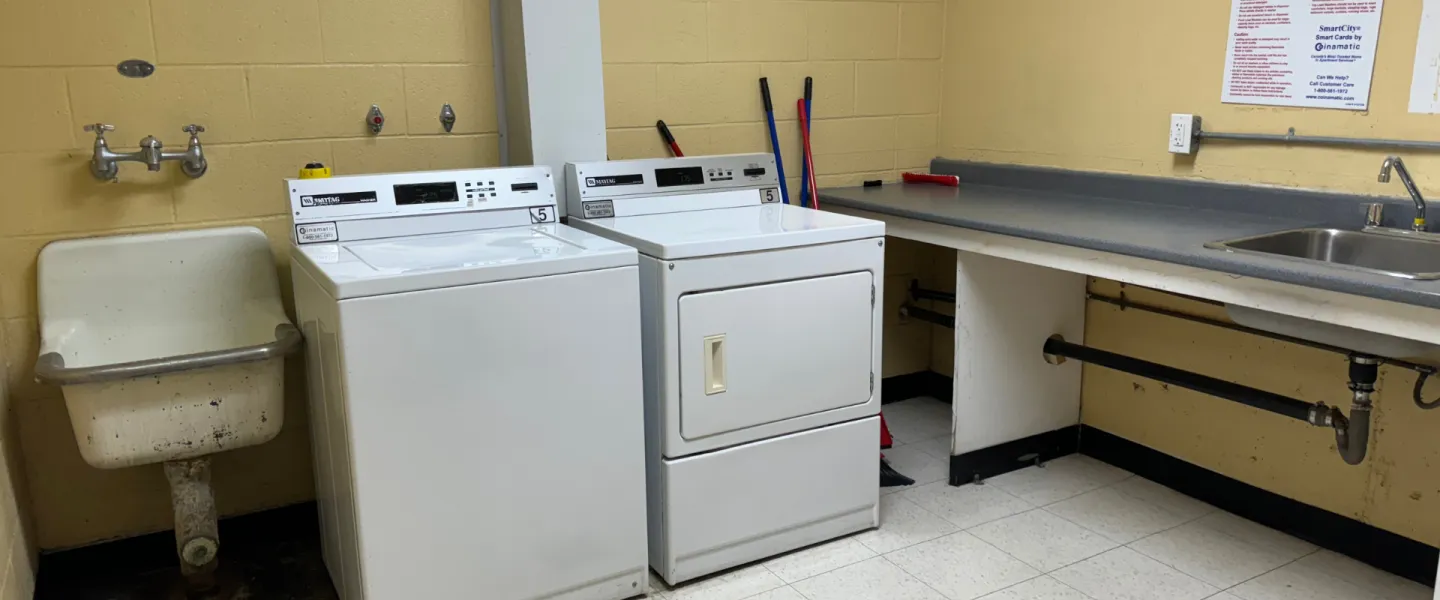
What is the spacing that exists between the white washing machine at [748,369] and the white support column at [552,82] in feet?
0.49

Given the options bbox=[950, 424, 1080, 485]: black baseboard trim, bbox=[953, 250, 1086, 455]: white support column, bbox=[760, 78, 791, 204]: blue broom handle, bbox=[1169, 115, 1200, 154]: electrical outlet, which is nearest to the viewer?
bbox=[1169, 115, 1200, 154]: electrical outlet

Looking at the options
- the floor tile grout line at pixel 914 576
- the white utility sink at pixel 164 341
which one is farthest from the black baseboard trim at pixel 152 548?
the floor tile grout line at pixel 914 576

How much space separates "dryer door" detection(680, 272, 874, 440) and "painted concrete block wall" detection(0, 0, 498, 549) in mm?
1038

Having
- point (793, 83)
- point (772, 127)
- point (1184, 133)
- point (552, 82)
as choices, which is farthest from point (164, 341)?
point (1184, 133)

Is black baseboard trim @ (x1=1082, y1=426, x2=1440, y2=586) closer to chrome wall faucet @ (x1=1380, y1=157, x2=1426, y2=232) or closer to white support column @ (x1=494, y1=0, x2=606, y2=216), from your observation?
chrome wall faucet @ (x1=1380, y1=157, x2=1426, y2=232)

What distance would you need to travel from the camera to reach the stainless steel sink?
7.50ft

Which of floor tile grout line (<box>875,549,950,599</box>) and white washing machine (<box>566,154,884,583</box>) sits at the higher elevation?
white washing machine (<box>566,154,884,583</box>)

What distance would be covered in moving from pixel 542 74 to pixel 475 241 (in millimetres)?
616

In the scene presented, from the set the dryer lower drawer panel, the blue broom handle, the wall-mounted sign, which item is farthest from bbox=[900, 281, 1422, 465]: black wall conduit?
the blue broom handle


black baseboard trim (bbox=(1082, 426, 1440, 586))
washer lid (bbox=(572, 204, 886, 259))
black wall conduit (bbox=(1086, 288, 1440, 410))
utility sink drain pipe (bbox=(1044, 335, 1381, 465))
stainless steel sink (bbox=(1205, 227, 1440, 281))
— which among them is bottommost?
black baseboard trim (bbox=(1082, 426, 1440, 586))

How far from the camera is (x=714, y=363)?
242 centimetres

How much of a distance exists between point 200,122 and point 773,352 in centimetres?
163

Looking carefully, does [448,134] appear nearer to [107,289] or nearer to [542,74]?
[542,74]

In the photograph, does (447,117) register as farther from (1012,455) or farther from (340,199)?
(1012,455)
